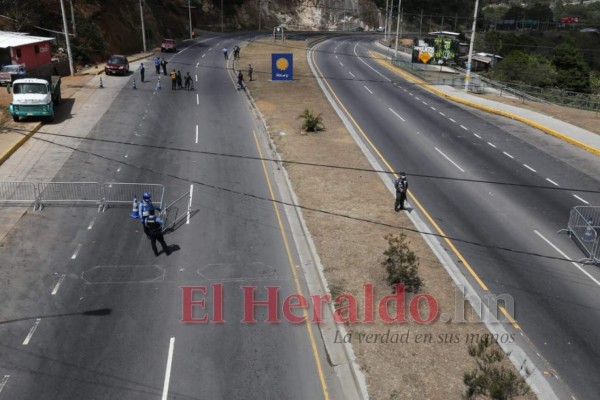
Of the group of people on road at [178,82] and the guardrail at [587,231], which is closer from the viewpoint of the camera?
the guardrail at [587,231]

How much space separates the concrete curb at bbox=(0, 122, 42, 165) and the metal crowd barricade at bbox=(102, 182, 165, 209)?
22.3 feet

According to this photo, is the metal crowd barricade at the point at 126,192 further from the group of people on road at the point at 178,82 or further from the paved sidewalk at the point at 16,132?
the group of people on road at the point at 178,82

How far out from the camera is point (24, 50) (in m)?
42.7

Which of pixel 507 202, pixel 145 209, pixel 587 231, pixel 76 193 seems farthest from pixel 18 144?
pixel 587 231

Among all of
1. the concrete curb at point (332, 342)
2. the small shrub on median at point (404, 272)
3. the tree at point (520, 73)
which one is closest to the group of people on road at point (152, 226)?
the concrete curb at point (332, 342)

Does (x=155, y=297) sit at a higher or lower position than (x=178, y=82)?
lower

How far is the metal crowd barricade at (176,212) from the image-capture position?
19.1 metres

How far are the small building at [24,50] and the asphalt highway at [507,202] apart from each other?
25.2 metres

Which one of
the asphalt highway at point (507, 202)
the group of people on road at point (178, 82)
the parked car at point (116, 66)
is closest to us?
the asphalt highway at point (507, 202)

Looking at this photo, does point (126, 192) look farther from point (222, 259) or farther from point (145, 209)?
point (222, 259)

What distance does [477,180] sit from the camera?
80.8ft

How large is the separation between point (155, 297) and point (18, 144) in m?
17.7

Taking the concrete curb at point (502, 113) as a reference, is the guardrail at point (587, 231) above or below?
below

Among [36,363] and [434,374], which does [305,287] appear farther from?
[36,363]
